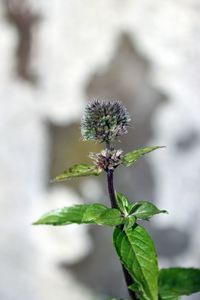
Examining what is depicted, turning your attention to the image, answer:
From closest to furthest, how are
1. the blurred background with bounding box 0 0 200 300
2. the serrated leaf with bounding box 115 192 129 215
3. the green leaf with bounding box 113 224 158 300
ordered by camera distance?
the green leaf with bounding box 113 224 158 300, the serrated leaf with bounding box 115 192 129 215, the blurred background with bounding box 0 0 200 300

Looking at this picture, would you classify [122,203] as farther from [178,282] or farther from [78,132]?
[78,132]

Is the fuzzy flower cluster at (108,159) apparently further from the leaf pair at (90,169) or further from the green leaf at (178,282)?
the green leaf at (178,282)

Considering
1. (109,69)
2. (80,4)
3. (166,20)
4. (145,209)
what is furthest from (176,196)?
(145,209)

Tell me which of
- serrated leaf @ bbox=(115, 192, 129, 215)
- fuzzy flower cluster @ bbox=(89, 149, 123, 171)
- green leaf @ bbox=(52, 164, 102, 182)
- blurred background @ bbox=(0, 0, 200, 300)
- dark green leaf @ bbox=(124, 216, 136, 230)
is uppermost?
blurred background @ bbox=(0, 0, 200, 300)

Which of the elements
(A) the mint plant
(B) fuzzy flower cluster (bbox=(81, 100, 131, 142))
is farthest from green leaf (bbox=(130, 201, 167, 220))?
(B) fuzzy flower cluster (bbox=(81, 100, 131, 142))

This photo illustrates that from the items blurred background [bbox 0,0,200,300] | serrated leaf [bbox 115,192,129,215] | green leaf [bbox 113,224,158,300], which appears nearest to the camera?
green leaf [bbox 113,224,158,300]

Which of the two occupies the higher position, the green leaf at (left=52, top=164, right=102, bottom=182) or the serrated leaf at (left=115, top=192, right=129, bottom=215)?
the green leaf at (left=52, top=164, right=102, bottom=182)

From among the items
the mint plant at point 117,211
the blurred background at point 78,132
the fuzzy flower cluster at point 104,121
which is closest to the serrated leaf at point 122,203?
the mint plant at point 117,211

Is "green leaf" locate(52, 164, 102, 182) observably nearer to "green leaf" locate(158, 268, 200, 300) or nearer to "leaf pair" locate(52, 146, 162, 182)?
"leaf pair" locate(52, 146, 162, 182)
